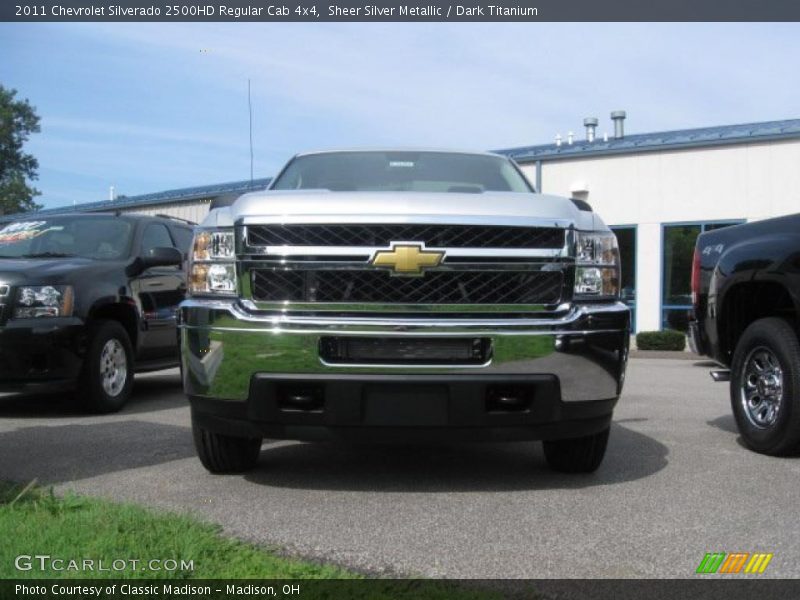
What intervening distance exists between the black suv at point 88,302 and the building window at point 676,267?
13.4m

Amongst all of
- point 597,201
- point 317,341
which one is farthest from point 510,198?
point 597,201

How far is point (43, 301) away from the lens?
21.5 ft

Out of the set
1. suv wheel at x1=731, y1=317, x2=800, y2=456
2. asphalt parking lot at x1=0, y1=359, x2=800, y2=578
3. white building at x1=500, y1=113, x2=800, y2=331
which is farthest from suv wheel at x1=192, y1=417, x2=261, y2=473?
white building at x1=500, y1=113, x2=800, y2=331

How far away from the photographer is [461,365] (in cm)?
383

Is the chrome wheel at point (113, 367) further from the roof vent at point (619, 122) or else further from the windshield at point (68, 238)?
the roof vent at point (619, 122)

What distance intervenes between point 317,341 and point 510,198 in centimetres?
118

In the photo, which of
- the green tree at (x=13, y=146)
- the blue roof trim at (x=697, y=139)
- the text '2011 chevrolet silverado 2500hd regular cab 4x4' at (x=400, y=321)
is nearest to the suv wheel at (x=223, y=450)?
the text '2011 chevrolet silverado 2500hd regular cab 4x4' at (x=400, y=321)

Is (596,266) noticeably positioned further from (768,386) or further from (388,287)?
(768,386)

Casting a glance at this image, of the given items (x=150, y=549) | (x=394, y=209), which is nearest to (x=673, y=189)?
(x=394, y=209)

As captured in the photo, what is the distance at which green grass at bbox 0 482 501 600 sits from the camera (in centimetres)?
274

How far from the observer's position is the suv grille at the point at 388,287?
3916mm

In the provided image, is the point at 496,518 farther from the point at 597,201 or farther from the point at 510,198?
the point at 597,201

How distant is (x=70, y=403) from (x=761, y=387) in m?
5.67

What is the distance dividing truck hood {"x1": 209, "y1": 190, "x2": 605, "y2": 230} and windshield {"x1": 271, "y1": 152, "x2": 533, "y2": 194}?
110 cm
